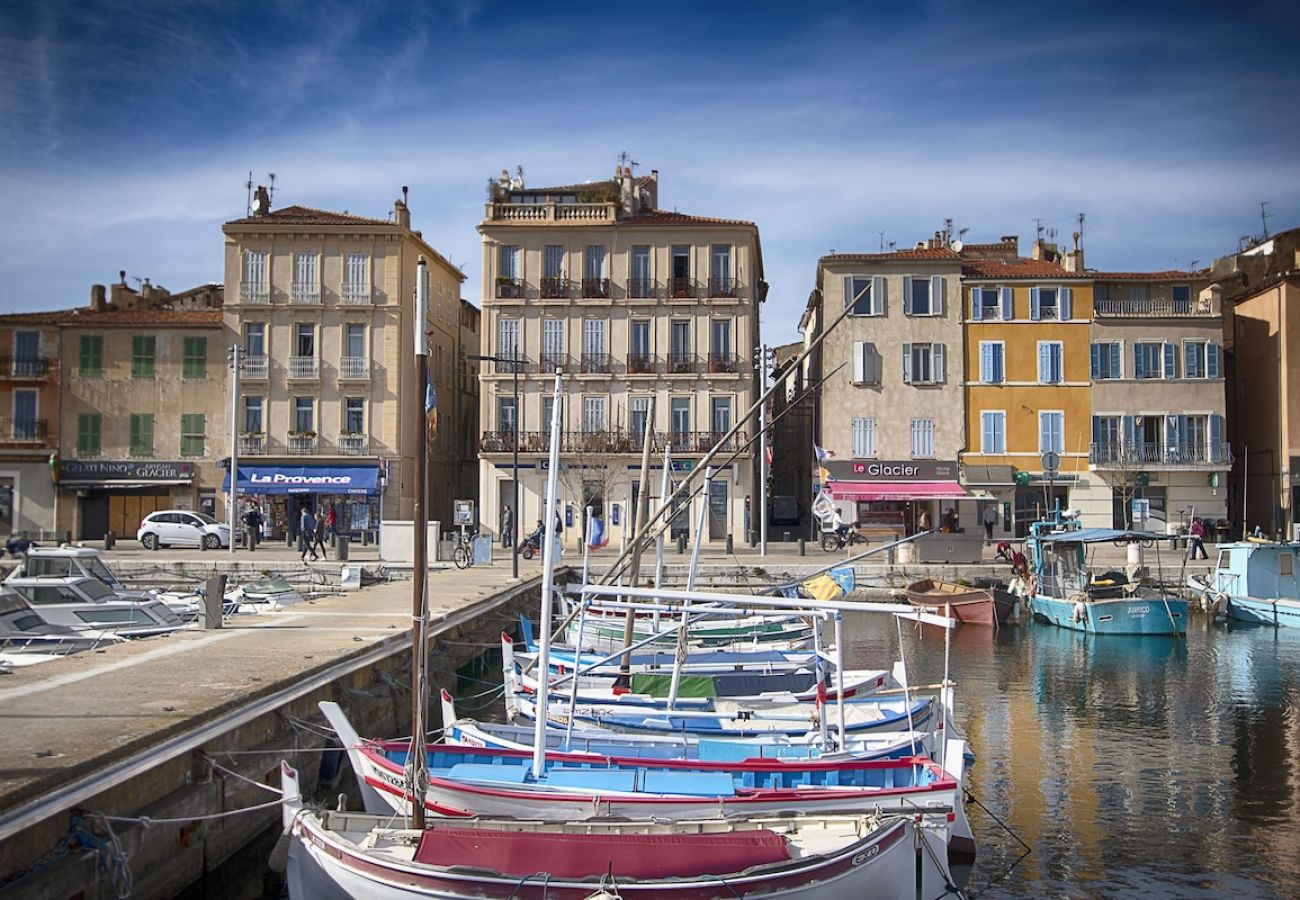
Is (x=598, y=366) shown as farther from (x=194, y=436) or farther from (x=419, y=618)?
(x=419, y=618)

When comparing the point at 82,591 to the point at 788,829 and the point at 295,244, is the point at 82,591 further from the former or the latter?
the point at 295,244

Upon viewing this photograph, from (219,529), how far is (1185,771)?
38680 mm

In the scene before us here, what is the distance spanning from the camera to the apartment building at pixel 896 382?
52.7m

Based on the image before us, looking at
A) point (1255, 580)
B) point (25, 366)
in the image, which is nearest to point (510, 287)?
point (25, 366)

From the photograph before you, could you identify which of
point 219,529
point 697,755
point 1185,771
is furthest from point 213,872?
point 219,529

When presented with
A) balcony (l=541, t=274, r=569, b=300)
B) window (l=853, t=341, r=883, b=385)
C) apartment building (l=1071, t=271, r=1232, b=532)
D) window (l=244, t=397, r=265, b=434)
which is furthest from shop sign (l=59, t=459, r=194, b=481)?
apartment building (l=1071, t=271, r=1232, b=532)

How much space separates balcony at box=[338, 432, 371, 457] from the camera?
5250cm

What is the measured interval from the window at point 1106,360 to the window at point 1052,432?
2.38 metres

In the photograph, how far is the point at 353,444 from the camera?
2074 inches

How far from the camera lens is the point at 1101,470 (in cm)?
5188

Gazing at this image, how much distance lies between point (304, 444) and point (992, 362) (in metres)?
30.5

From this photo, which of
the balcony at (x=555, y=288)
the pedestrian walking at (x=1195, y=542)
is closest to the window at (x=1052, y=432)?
the pedestrian walking at (x=1195, y=542)

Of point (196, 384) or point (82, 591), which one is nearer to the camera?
point (82, 591)

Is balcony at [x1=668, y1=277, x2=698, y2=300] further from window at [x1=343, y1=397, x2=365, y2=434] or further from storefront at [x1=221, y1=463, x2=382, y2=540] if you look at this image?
storefront at [x1=221, y1=463, x2=382, y2=540]
